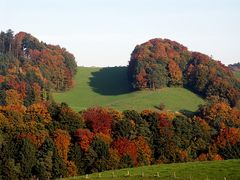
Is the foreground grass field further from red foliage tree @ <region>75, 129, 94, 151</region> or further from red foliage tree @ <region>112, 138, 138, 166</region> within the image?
red foliage tree @ <region>112, 138, 138, 166</region>

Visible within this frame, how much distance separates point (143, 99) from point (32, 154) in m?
83.4

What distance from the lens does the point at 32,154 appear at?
10169 centimetres

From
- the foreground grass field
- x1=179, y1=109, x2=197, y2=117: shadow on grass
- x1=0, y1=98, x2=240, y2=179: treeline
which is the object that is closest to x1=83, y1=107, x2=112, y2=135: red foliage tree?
x1=0, y1=98, x2=240, y2=179: treeline

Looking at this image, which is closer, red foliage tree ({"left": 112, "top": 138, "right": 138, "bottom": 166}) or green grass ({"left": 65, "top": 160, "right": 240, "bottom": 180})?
green grass ({"left": 65, "top": 160, "right": 240, "bottom": 180})

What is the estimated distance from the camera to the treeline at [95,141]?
10244cm

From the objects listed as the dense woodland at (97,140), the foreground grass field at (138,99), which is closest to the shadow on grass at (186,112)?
the foreground grass field at (138,99)

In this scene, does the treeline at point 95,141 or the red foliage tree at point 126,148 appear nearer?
the treeline at point 95,141

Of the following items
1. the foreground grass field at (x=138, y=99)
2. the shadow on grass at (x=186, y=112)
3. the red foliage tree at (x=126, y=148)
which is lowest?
the red foliage tree at (x=126, y=148)

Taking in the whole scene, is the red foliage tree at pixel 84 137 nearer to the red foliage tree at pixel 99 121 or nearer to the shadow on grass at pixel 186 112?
the red foliage tree at pixel 99 121

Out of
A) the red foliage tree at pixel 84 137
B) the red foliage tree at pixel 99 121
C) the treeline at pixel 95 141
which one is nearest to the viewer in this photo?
the treeline at pixel 95 141

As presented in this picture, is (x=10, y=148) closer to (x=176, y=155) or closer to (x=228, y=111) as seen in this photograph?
(x=176, y=155)

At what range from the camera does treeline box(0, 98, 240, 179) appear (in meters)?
102

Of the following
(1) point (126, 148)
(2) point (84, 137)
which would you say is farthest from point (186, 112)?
(2) point (84, 137)

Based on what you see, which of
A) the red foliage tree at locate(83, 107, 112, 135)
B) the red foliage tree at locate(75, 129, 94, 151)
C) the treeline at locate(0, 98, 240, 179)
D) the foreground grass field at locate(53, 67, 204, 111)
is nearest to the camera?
the treeline at locate(0, 98, 240, 179)
